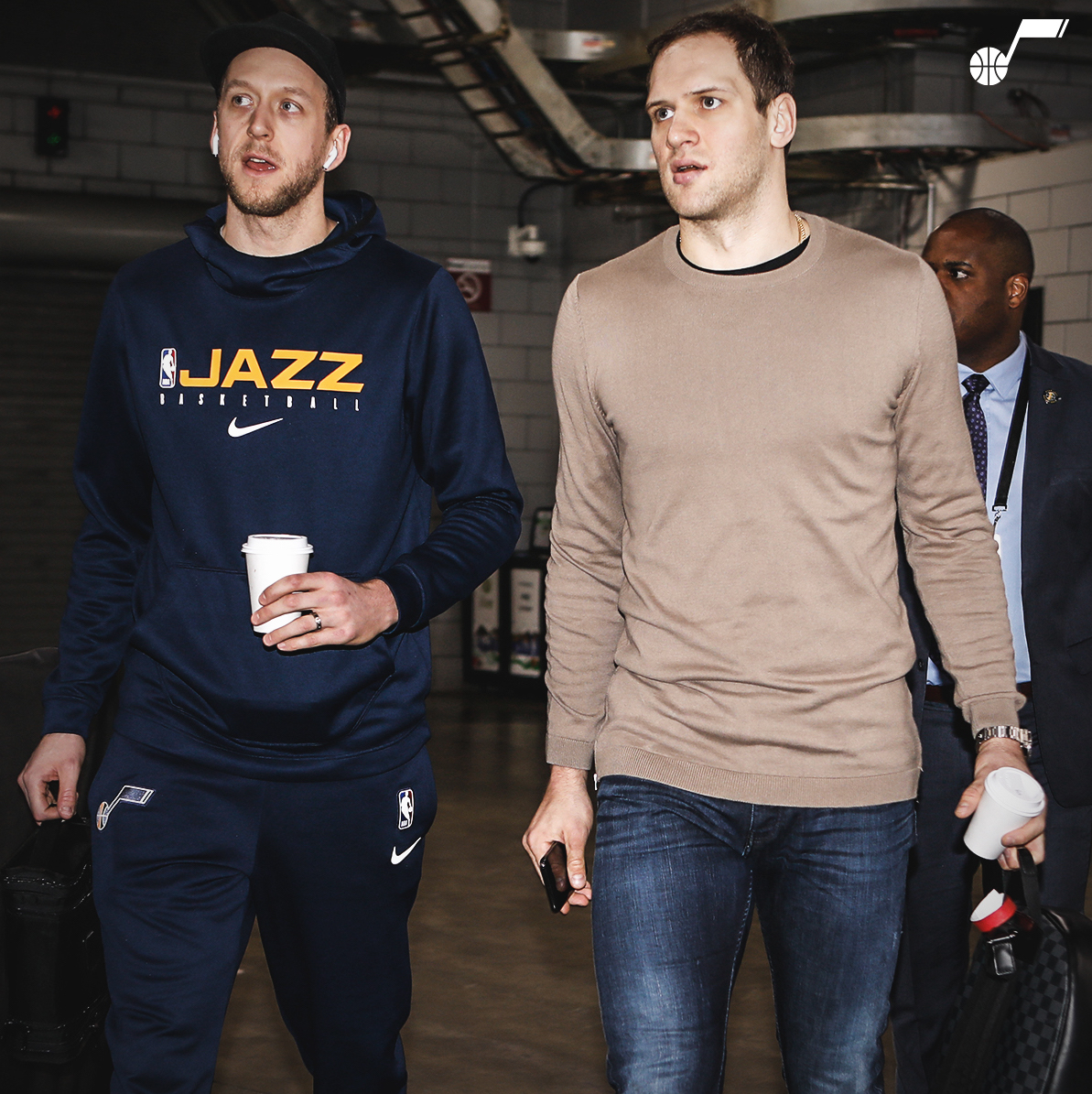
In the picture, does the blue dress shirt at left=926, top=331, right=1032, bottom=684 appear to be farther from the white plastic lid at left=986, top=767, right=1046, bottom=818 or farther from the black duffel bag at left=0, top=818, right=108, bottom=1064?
the black duffel bag at left=0, top=818, right=108, bottom=1064

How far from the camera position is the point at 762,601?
1.80m

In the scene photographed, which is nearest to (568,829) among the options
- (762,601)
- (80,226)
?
(762,601)

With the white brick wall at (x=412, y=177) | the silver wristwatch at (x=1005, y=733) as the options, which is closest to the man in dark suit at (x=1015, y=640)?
the silver wristwatch at (x=1005, y=733)

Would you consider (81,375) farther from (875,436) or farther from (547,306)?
(875,436)

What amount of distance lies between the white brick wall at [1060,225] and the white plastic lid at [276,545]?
18.4 ft

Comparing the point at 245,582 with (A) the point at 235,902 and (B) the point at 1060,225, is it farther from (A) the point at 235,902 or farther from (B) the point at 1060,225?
(B) the point at 1060,225

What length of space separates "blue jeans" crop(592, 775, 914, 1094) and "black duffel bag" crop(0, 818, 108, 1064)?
836 millimetres

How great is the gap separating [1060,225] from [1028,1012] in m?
5.44

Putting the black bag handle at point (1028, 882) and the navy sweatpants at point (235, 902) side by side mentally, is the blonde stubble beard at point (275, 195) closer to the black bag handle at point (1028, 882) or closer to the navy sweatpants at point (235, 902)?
the navy sweatpants at point (235, 902)

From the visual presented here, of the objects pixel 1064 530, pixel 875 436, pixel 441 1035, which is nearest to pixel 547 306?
pixel 441 1035

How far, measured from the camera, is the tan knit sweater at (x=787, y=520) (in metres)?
1.79

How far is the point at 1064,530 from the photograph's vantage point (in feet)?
8.84

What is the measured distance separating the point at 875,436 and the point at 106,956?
1.27 meters

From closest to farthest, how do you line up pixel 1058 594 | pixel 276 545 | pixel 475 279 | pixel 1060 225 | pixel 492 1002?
pixel 276 545
pixel 1058 594
pixel 492 1002
pixel 1060 225
pixel 475 279
